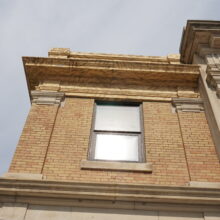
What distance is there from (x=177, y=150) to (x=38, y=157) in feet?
10.1

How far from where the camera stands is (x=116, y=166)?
237 inches

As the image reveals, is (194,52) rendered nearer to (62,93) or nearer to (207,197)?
(62,93)

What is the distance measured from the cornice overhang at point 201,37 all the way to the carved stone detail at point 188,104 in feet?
6.52

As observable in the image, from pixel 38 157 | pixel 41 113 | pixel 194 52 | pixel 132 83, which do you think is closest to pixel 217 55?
pixel 194 52

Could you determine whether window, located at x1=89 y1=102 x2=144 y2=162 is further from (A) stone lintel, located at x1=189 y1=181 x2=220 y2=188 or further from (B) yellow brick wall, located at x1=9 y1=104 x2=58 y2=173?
(A) stone lintel, located at x1=189 y1=181 x2=220 y2=188

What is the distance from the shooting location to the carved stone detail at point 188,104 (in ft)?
25.1

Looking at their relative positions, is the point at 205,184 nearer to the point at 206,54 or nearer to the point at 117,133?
the point at 117,133

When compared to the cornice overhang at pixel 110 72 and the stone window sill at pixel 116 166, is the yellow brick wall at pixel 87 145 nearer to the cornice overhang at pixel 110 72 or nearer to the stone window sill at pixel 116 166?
the stone window sill at pixel 116 166

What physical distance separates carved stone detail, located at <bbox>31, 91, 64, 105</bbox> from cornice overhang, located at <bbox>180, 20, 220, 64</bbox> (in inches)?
177

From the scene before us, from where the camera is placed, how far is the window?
6.59 m

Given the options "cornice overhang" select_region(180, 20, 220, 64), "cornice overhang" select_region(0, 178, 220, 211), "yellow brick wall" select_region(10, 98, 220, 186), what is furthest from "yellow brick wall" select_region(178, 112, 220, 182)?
"cornice overhang" select_region(180, 20, 220, 64)

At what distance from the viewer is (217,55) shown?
8.71 m

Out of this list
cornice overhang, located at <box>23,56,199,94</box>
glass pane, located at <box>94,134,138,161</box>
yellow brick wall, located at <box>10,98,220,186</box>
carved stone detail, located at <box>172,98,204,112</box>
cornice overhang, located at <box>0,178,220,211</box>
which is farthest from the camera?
cornice overhang, located at <box>23,56,199,94</box>

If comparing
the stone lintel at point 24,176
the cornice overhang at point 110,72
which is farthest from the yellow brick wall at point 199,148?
the stone lintel at point 24,176
